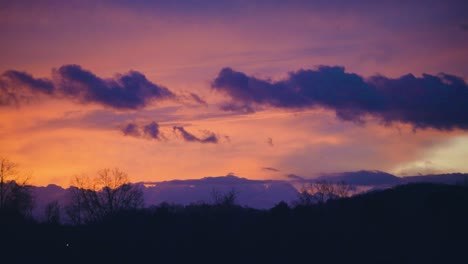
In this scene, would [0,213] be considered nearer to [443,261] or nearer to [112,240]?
[112,240]

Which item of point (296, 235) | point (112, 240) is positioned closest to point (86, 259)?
point (112, 240)

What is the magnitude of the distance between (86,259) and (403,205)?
41.3 m

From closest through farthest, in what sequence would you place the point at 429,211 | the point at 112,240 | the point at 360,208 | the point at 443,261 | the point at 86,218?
the point at 443,261 < the point at 429,211 < the point at 360,208 < the point at 112,240 < the point at 86,218

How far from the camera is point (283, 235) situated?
7338cm

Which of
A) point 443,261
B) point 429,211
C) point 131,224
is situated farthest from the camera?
point 131,224

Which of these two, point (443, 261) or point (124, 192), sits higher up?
point (124, 192)

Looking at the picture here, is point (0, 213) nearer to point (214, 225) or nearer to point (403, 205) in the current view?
point (214, 225)

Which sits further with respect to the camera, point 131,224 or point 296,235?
point 131,224

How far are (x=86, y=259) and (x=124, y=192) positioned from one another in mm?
44324

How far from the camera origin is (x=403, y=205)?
7231 centimetres

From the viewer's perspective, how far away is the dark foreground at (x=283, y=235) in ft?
215

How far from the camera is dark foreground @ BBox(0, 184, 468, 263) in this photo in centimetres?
6562

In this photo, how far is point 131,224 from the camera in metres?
85.1

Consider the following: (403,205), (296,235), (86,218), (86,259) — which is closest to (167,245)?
(86,259)
